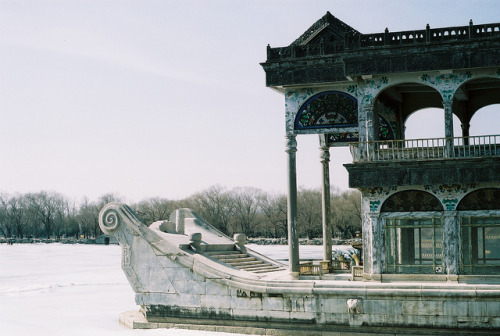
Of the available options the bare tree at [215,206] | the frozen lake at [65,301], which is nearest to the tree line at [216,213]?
the bare tree at [215,206]

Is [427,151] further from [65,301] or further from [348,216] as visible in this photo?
[348,216]

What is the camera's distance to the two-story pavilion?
16859 mm

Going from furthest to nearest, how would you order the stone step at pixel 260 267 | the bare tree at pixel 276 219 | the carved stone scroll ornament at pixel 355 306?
the bare tree at pixel 276 219 < the stone step at pixel 260 267 < the carved stone scroll ornament at pixel 355 306

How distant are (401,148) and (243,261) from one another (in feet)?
21.2

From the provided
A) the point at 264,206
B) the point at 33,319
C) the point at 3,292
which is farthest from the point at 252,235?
the point at 33,319

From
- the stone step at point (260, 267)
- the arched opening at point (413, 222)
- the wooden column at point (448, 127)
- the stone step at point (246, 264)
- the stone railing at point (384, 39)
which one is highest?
the stone railing at point (384, 39)

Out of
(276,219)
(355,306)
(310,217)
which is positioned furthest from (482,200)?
(276,219)

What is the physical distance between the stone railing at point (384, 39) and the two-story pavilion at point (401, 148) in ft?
0.08

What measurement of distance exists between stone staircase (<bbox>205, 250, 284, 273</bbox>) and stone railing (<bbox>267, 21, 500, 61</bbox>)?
592 cm

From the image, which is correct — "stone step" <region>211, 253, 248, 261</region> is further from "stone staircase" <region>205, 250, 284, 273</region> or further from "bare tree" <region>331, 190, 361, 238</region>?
"bare tree" <region>331, 190, 361, 238</region>

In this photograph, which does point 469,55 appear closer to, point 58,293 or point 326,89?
point 326,89

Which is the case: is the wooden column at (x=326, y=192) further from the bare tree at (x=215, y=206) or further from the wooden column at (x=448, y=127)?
the bare tree at (x=215, y=206)

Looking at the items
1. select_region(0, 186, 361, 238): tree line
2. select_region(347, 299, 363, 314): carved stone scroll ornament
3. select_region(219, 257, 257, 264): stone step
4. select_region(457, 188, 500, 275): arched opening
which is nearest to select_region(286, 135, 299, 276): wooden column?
select_region(347, 299, 363, 314): carved stone scroll ornament

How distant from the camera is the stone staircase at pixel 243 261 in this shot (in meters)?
20.5
